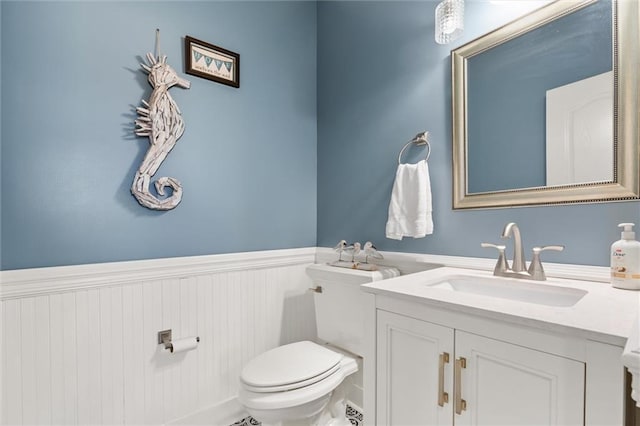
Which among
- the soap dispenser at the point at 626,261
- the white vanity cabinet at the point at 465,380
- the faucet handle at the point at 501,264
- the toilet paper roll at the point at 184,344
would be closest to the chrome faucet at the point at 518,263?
the faucet handle at the point at 501,264

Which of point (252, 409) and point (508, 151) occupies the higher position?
point (508, 151)

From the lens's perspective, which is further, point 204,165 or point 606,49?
point 204,165

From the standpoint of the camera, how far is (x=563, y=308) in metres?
0.69

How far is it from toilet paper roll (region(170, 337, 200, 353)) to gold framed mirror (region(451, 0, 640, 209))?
1.38 m

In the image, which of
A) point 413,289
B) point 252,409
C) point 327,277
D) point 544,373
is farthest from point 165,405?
point 544,373

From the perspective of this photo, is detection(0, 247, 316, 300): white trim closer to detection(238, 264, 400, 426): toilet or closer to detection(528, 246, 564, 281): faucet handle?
detection(238, 264, 400, 426): toilet

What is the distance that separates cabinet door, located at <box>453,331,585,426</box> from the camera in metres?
0.61

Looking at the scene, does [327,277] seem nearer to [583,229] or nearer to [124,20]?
[583,229]

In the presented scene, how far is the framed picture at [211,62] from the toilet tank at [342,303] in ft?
3.75

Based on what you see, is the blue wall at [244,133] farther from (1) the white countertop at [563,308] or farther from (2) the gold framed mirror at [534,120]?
(1) the white countertop at [563,308]

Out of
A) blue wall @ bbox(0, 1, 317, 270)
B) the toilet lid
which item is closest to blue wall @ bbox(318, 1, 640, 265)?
blue wall @ bbox(0, 1, 317, 270)

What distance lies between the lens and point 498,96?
122cm

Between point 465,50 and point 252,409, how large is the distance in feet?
5.56

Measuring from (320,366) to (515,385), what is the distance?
770 mm
